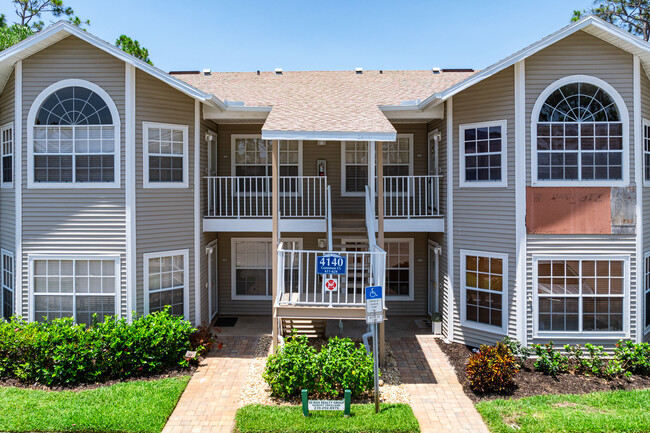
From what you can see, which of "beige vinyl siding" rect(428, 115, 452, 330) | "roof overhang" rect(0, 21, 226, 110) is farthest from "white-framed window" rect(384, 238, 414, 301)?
"roof overhang" rect(0, 21, 226, 110)

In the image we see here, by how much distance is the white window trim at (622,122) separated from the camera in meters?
10.3

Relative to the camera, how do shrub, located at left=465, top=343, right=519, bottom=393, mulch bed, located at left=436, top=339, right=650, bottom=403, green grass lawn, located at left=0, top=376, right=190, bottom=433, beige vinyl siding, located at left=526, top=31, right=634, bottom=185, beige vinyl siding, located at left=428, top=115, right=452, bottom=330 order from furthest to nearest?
beige vinyl siding, located at left=428, top=115, right=452, bottom=330 → beige vinyl siding, located at left=526, top=31, right=634, bottom=185 → mulch bed, located at left=436, top=339, right=650, bottom=403 → shrub, located at left=465, top=343, right=519, bottom=393 → green grass lawn, located at left=0, top=376, right=190, bottom=433

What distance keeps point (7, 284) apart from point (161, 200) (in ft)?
15.3

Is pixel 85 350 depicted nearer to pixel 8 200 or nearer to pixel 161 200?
pixel 161 200

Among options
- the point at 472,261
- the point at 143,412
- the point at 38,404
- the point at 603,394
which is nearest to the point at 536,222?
the point at 472,261

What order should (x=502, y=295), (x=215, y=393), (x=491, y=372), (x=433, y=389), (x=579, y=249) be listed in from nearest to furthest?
(x=491, y=372) < (x=215, y=393) < (x=433, y=389) < (x=579, y=249) < (x=502, y=295)

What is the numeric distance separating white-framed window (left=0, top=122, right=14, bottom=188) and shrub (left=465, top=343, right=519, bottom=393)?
11.5 m

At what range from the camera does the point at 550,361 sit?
9820mm

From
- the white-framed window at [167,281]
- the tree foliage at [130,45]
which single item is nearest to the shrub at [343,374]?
the white-framed window at [167,281]

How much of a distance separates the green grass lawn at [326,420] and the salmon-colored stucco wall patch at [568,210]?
17.7 feet

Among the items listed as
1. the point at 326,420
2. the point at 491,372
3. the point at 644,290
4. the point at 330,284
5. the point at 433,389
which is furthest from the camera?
the point at 644,290

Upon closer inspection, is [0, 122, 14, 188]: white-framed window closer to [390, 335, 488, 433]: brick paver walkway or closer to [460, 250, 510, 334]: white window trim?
[390, 335, 488, 433]: brick paver walkway

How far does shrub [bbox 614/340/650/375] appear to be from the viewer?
9711 mm

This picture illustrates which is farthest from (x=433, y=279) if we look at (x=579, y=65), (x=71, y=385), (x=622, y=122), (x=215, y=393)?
(x=71, y=385)
